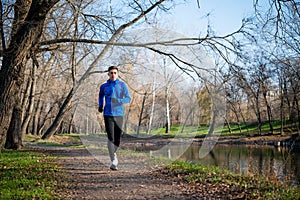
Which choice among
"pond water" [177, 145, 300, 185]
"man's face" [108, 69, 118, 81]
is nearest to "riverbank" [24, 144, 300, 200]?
"pond water" [177, 145, 300, 185]

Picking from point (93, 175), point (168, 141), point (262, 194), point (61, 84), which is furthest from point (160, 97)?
point (61, 84)

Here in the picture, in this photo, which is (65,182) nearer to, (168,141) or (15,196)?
(15,196)

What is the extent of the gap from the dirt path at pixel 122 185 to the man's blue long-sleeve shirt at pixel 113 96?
4.66 ft

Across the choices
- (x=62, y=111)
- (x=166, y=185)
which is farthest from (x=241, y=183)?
(x=62, y=111)

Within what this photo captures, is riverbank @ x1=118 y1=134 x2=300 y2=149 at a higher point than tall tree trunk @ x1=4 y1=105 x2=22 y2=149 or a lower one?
lower

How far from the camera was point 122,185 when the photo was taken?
6.27m

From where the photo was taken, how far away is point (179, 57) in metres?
9.73

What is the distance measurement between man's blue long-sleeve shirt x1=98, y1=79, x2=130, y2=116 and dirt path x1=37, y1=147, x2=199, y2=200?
1.42 m

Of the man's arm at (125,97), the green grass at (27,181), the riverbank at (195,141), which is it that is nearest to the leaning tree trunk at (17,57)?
the green grass at (27,181)

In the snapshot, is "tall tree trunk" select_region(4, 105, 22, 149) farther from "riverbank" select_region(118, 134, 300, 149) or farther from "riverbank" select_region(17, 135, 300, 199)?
"riverbank" select_region(118, 134, 300, 149)

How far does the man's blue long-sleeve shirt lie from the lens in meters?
7.30

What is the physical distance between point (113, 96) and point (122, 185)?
2037 mm

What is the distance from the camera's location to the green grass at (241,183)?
5.55 metres

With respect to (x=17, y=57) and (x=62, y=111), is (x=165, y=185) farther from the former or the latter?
(x=62, y=111)
